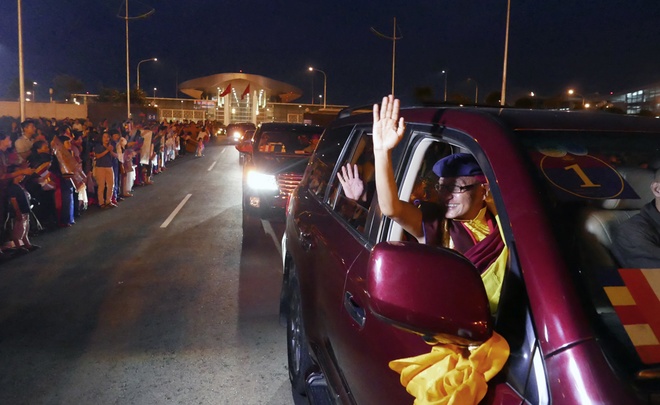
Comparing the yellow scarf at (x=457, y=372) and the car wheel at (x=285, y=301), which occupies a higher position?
the yellow scarf at (x=457, y=372)

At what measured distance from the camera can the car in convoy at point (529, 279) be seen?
56.2 inches

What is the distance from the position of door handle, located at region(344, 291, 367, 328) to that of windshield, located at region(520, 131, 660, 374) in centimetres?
93

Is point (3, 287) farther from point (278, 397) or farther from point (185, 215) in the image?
point (185, 215)

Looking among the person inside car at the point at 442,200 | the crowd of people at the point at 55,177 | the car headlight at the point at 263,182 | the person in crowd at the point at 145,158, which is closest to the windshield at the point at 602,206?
the person inside car at the point at 442,200

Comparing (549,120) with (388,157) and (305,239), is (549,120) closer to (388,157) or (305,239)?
(388,157)

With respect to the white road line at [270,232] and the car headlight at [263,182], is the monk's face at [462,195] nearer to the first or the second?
the white road line at [270,232]

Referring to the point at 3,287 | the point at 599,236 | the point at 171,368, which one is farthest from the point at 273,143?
the point at 599,236

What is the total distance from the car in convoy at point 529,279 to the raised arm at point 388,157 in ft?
0.41

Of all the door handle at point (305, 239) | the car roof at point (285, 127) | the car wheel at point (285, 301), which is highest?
the car roof at point (285, 127)

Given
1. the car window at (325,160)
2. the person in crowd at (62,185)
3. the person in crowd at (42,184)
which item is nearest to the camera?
the car window at (325,160)

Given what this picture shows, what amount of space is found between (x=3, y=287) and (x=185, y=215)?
520cm

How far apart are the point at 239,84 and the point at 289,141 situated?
282 ft

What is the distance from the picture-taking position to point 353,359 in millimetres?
2523

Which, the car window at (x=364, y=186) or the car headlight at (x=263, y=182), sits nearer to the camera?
the car window at (x=364, y=186)
